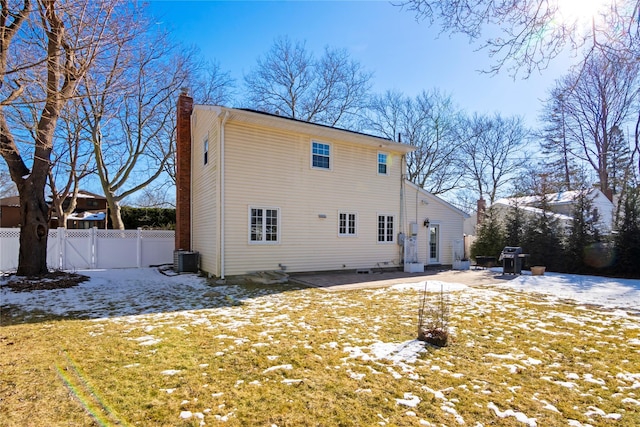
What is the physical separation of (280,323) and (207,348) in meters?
1.52

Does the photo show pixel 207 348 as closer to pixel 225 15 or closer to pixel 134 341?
pixel 134 341

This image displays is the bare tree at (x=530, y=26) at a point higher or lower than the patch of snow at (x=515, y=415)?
higher

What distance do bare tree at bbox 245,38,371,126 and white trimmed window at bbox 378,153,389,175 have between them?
42.0 ft

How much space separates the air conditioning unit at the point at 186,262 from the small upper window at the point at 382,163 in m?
7.75

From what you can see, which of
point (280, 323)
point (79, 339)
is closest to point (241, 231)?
point (280, 323)

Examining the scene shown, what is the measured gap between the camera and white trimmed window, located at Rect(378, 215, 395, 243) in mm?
13836

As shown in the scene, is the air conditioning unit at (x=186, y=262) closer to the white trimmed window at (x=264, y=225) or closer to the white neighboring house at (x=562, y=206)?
the white trimmed window at (x=264, y=225)

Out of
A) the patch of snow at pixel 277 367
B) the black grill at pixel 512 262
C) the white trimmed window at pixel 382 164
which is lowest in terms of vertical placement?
the patch of snow at pixel 277 367

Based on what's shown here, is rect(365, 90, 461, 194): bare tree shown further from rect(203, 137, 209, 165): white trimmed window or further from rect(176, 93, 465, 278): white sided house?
rect(203, 137, 209, 165): white trimmed window

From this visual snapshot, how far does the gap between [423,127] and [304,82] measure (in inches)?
396

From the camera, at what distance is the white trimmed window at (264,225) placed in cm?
1100

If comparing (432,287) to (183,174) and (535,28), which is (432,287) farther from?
(183,174)

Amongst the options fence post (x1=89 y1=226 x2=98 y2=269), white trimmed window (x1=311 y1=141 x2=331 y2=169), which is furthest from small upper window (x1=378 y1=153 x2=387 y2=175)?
fence post (x1=89 y1=226 x2=98 y2=269)

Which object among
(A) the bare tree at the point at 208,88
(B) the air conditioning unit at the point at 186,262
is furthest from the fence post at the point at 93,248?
(A) the bare tree at the point at 208,88
